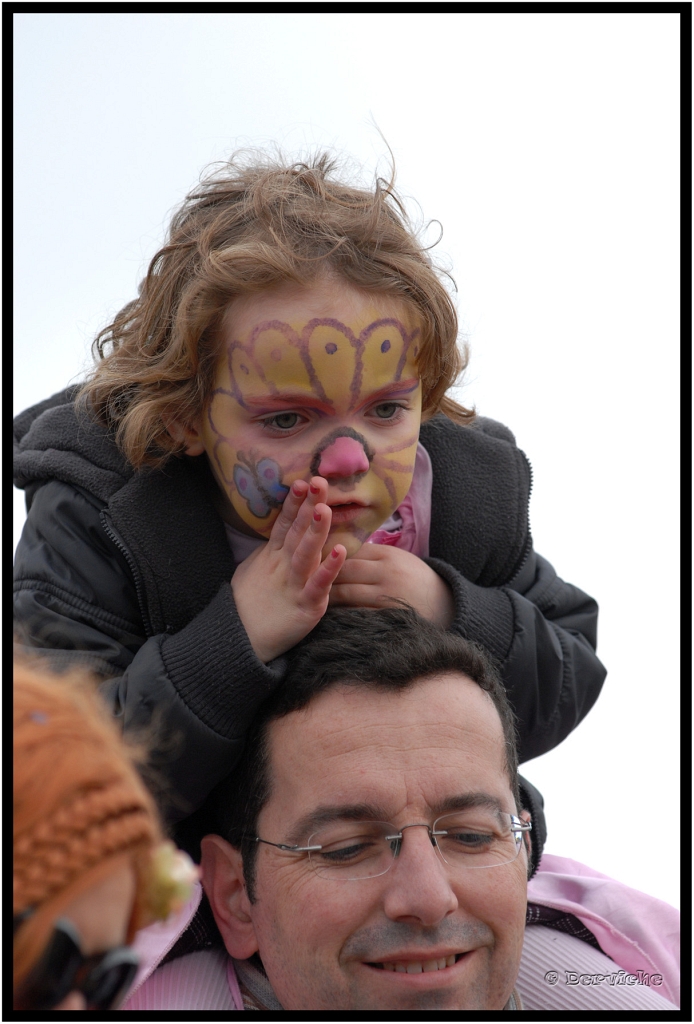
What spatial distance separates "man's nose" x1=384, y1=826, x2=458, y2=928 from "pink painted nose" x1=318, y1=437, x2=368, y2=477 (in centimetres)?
77

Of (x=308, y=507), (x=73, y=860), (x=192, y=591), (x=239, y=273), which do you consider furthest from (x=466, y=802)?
(x=239, y=273)

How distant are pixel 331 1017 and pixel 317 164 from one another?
2009mm

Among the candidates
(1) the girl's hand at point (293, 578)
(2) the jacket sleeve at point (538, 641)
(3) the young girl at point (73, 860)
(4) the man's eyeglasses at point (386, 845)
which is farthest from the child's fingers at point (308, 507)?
(3) the young girl at point (73, 860)

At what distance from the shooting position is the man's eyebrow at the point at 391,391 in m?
2.45

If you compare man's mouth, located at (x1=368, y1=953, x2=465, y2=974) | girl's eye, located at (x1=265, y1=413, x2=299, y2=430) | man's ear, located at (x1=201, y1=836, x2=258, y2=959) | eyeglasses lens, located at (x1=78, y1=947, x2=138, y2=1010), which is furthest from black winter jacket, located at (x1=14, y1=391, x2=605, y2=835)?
eyeglasses lens, located at (x1=78, y1=947, x2=138, y2=1010)

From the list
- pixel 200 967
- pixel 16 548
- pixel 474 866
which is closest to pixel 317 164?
pixel 16 548

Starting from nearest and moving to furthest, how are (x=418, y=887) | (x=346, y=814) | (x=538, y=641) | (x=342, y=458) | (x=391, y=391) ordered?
(x=418, y=887) < (x=346, y=814) < (x=342, y=458) < (x=391, y=391) < (x=538, y=641)

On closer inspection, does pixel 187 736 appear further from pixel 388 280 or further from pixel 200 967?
pixel 388 280

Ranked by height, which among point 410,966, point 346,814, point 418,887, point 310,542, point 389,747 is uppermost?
point 310,542

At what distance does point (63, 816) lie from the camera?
4.24 ft

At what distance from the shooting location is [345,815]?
2205 mm

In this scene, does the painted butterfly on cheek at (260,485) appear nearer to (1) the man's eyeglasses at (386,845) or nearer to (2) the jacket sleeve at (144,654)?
(2) the jacket sleeve at (144,654)

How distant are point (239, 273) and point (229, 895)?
137 centimetres

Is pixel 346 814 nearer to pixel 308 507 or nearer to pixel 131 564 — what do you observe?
pixel 308 507
